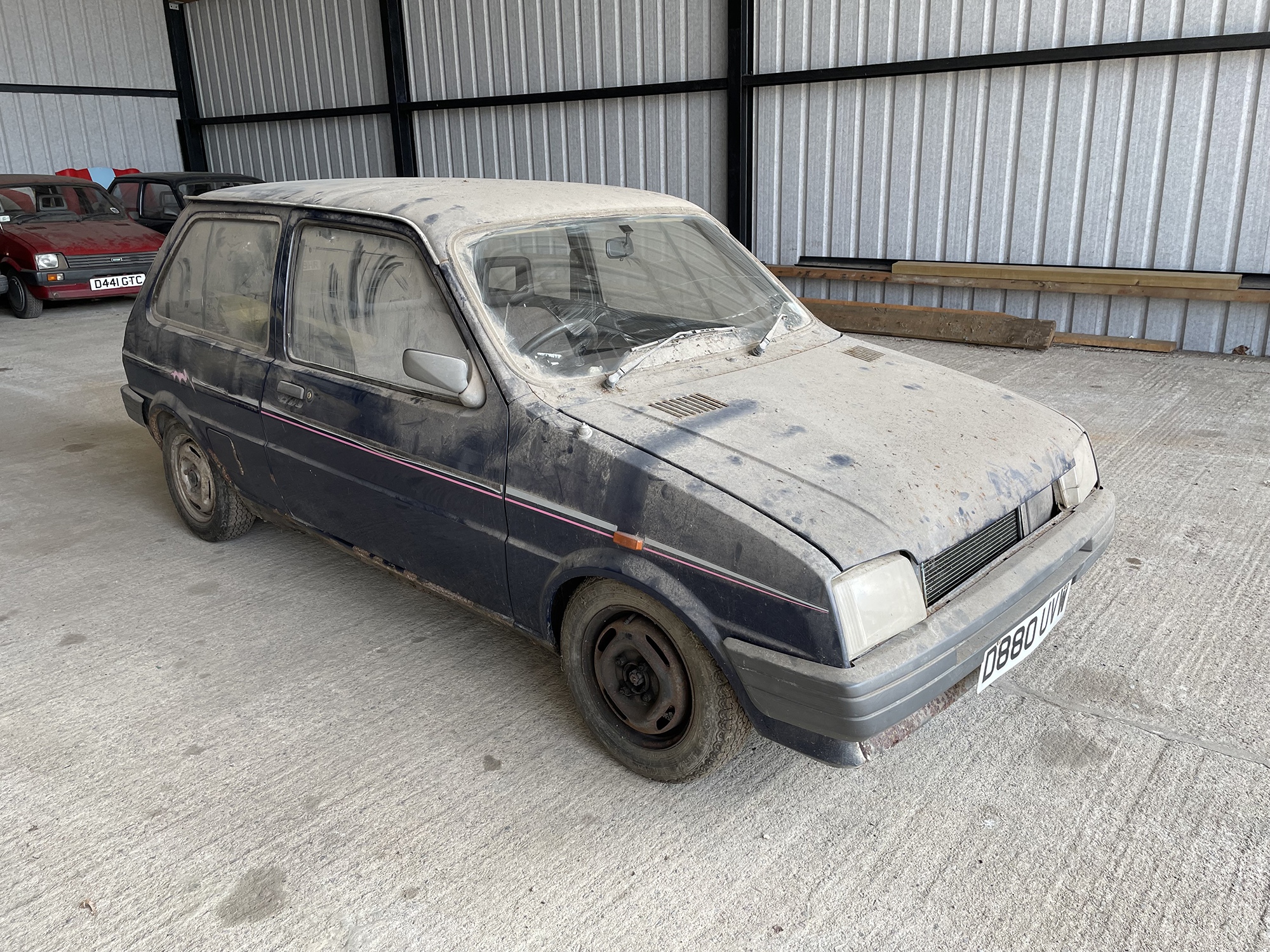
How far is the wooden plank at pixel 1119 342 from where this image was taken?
25.1 ft

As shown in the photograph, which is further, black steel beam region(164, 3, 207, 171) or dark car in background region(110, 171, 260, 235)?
black steel beam region(164, 3, 207, 171)

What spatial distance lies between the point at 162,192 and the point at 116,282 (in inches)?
90.8

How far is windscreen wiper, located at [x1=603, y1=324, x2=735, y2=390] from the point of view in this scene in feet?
9.01

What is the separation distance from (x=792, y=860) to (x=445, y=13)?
12280mm

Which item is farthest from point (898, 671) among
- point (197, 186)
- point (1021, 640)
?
point (197, 186)

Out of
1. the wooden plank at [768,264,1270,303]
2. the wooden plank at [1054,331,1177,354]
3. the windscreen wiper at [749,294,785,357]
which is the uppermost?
the windscreen wiper at [749,294,785,357]

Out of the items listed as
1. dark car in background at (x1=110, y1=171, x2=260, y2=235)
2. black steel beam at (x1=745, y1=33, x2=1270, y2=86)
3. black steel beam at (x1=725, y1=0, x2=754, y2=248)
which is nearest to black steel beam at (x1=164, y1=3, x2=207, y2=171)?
dark car in background at (x1=110, y1=171, x2=260, y2=235)

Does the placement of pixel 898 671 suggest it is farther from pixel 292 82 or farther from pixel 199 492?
pixel 292 82

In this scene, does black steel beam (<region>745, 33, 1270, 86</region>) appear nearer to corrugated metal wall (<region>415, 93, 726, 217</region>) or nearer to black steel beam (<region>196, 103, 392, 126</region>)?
corrugated metal wall (<region>415, 93, 726, 217</region>)

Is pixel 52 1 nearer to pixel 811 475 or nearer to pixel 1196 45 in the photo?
pixel 1196 45

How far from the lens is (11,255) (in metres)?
10.6

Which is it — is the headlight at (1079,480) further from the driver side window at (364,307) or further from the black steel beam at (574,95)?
the black steel beam at (574,95)

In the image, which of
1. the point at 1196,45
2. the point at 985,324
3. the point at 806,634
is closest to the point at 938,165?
the point at 985,324

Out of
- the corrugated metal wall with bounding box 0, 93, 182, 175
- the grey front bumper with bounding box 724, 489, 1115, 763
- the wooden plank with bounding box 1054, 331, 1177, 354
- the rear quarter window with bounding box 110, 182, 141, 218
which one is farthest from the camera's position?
the corrugated metal wall with bounding box 0, 93, 182, 175
